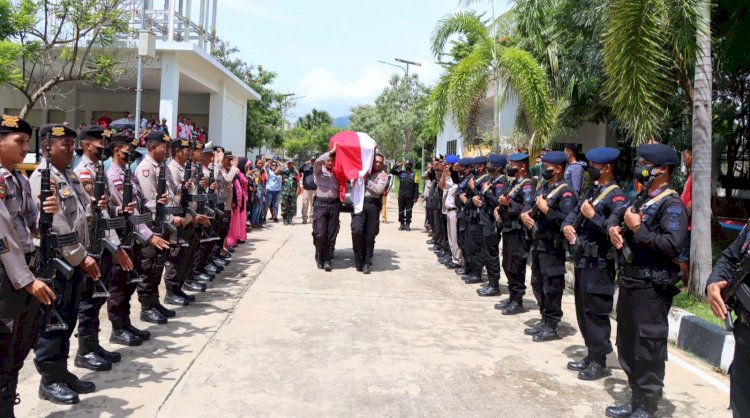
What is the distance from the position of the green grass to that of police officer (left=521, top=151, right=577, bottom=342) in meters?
1.51

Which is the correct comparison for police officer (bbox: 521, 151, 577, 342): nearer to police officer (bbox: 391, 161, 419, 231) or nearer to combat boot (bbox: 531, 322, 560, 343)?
combat boot (bbox: 531, 322, 560, 343)

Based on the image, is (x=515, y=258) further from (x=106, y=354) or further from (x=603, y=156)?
(x=106, y=354)

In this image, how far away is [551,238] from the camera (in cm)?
564

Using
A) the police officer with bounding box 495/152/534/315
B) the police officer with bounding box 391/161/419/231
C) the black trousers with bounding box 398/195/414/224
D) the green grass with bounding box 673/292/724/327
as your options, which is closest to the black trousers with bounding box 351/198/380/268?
the police officer with bounding box 495/152/534/315

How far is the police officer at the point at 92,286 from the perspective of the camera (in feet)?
14.6

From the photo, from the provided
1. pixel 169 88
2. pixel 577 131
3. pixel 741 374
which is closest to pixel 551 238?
pixel 741 374

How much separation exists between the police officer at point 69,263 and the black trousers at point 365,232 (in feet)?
17.3

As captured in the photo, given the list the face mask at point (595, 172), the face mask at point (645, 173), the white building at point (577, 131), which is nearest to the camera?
the face mask at point (645, 173)

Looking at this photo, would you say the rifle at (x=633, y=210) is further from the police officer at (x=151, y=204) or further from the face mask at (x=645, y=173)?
the police officer at (x=151, y=204)

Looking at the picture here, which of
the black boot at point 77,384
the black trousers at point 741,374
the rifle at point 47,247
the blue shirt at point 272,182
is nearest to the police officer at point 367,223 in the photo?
the black boot at point 77,384

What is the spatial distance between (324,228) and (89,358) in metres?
4.82

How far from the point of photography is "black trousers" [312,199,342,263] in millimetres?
9055

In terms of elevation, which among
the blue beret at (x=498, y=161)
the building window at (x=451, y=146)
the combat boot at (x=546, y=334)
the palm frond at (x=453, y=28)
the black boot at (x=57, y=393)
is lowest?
the black boot at (x=57, y=393)

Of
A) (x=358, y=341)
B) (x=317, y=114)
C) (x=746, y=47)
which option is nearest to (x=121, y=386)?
(x=358, y=341)
